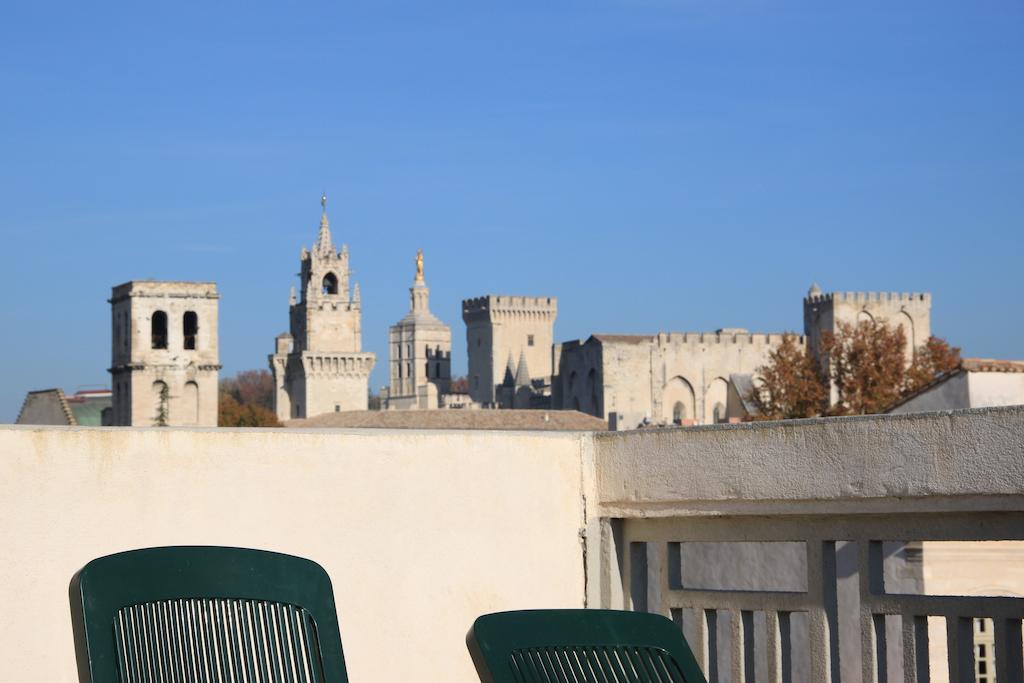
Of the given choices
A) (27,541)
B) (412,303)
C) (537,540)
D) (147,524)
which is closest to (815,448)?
(537,540)

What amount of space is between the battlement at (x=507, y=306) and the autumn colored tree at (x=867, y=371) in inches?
1525

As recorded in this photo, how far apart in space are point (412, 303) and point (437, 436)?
106139 millimetres

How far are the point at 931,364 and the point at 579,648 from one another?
57118 mm

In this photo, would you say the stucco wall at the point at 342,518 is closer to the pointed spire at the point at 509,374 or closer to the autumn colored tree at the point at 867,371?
the autumn colored tree at the point at 867,371

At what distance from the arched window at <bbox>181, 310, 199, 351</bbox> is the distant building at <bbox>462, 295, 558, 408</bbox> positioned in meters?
29.4

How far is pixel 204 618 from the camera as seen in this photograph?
1.76 m

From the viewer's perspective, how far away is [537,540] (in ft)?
11.8

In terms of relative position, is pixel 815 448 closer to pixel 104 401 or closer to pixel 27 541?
pixel 27 541

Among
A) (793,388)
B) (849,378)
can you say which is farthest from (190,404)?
(849,378)

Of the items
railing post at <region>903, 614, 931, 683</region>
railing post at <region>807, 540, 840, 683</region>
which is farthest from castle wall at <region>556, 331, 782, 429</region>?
railing post at <region>903, 614, 931, 683</region>

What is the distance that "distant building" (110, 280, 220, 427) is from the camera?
6316cm

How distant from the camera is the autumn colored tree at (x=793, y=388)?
50594 millimetres

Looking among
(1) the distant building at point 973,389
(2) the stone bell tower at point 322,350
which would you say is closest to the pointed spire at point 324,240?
(2) the stone bell tower at point 322,350

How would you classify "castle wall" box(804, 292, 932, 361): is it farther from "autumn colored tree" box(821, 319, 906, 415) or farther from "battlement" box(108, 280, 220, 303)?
"battlement" box(108, 280, 220, 303)
